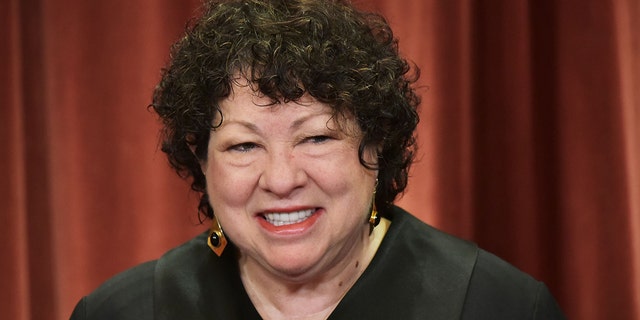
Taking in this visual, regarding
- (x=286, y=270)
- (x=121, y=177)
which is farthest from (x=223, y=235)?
(x=121, y=177)

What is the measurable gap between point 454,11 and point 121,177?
97 cm

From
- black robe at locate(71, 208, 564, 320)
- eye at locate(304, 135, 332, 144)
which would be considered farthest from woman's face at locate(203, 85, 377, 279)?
black robe at locate(71, 208, 564, 320)

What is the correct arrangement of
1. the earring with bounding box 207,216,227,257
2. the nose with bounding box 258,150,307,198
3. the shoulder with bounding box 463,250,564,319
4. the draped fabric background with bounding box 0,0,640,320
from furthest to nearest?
the draped fabric background with bounding box 0,0,640,320
the earring with bounding box 207,216,227,257
the shoulder with bounding box 463,250,564,319
the nose with bounding box 258,150,307,198

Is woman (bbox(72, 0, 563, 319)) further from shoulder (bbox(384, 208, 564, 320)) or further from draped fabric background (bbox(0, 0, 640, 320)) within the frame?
draped fabric background (bbox(0, 0, 640, 320))

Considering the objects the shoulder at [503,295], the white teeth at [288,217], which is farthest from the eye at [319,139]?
the shoulder at [503,295]

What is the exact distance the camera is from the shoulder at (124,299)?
1.81 meters

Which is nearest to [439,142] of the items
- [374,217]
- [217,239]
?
[374,217]

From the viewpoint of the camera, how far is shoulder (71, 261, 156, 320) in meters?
1.81

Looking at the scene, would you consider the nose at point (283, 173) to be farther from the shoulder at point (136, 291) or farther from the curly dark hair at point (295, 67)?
the shoulder at point (136, 291)

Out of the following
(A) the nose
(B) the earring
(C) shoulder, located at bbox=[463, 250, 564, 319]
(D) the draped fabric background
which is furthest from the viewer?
(D) the draped fabric background

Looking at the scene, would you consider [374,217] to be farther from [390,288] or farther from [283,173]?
[283,173]

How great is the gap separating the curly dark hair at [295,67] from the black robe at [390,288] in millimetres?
167

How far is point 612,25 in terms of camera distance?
2184 millimetres

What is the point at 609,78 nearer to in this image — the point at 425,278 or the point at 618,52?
the point at 618,52
